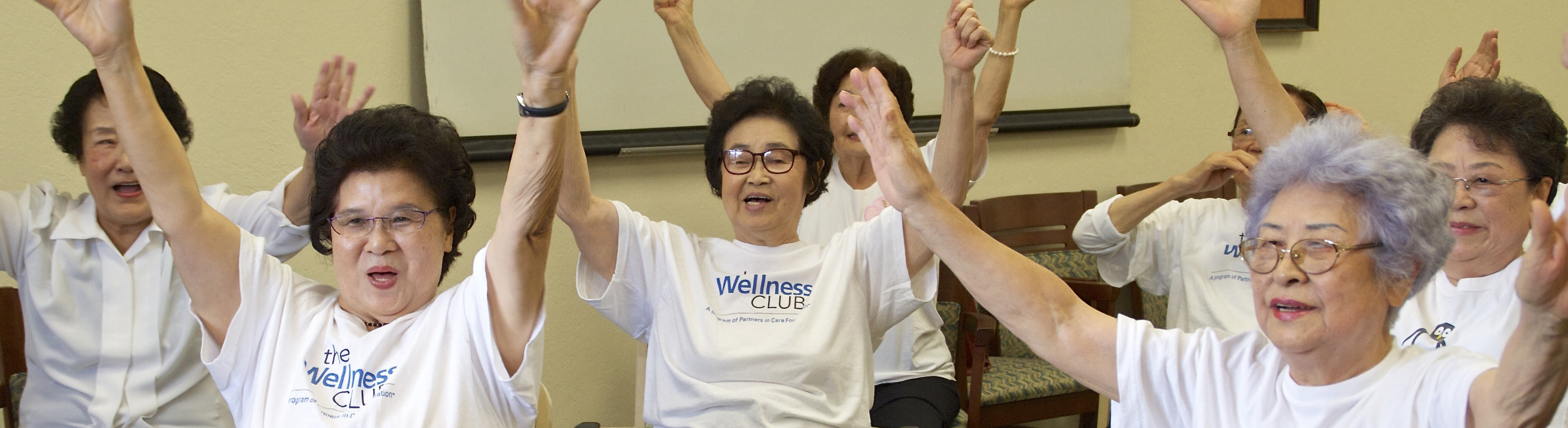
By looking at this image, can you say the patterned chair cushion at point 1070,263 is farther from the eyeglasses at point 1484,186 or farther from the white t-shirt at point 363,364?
the white t-shirt at point 363,364

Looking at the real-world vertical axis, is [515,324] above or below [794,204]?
below

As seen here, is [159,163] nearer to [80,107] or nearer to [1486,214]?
[80,107]

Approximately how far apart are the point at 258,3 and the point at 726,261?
5.20 feet

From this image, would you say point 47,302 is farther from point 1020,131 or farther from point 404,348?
point 1020,131

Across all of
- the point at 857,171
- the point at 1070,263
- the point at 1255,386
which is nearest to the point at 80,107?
the point at 857,171

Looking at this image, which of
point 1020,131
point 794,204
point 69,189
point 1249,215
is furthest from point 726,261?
point 1020,131

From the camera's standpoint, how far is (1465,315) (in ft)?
6.29

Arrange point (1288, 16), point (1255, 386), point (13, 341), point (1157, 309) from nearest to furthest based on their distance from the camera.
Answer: point (1255, 386) → point (13, 341) → point (1157, 309) → point (1288, 16)

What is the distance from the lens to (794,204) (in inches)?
89.8

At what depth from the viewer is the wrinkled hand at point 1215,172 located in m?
2.66

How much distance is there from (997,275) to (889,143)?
24 centimetres

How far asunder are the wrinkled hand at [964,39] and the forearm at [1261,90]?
22.0 inches

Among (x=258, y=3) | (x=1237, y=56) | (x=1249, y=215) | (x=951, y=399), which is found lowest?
(x=951, y=399)

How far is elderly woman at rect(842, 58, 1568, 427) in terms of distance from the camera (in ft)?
4.25
